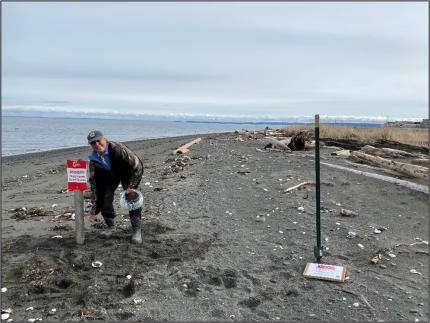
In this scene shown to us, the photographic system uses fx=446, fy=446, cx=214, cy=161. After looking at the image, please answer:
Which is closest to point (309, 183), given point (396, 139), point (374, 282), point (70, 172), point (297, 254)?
point (297, 254)

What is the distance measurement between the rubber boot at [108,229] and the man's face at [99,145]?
1352 millimetres

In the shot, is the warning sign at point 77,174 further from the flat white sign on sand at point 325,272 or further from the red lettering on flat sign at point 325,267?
the red lettering on flat sign at point 325,267

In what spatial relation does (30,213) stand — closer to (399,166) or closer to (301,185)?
(301,185)

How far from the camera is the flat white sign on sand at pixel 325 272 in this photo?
212 inches

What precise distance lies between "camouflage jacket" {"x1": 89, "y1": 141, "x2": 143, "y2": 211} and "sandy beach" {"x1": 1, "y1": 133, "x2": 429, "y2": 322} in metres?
0.90

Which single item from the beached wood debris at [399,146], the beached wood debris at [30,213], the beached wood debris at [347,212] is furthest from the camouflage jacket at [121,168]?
the beached wood debris at [399,146]

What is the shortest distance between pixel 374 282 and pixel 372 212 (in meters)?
3.02

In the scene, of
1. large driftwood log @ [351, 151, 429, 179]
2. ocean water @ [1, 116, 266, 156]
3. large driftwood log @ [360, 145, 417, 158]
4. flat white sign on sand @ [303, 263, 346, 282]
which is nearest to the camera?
flat white sign on sand @ [303, 263, 346, 282]

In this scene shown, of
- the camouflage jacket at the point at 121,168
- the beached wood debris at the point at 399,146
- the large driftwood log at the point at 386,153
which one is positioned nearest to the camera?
the camouflage jacket at the point at 121,168

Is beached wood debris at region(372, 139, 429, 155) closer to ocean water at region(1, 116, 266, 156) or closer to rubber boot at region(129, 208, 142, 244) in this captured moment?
rubber boot at region(129, 208, 142, 244)

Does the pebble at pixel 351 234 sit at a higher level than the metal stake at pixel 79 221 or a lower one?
lower

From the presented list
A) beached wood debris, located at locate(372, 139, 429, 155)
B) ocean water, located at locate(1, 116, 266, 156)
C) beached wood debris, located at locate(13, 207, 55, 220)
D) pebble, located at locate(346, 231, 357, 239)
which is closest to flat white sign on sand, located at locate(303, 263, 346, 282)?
pebble, located at locate(346, 231, 357, 239)

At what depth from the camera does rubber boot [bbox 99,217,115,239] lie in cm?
684

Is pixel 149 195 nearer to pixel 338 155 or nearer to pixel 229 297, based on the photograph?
pixel 229 297
